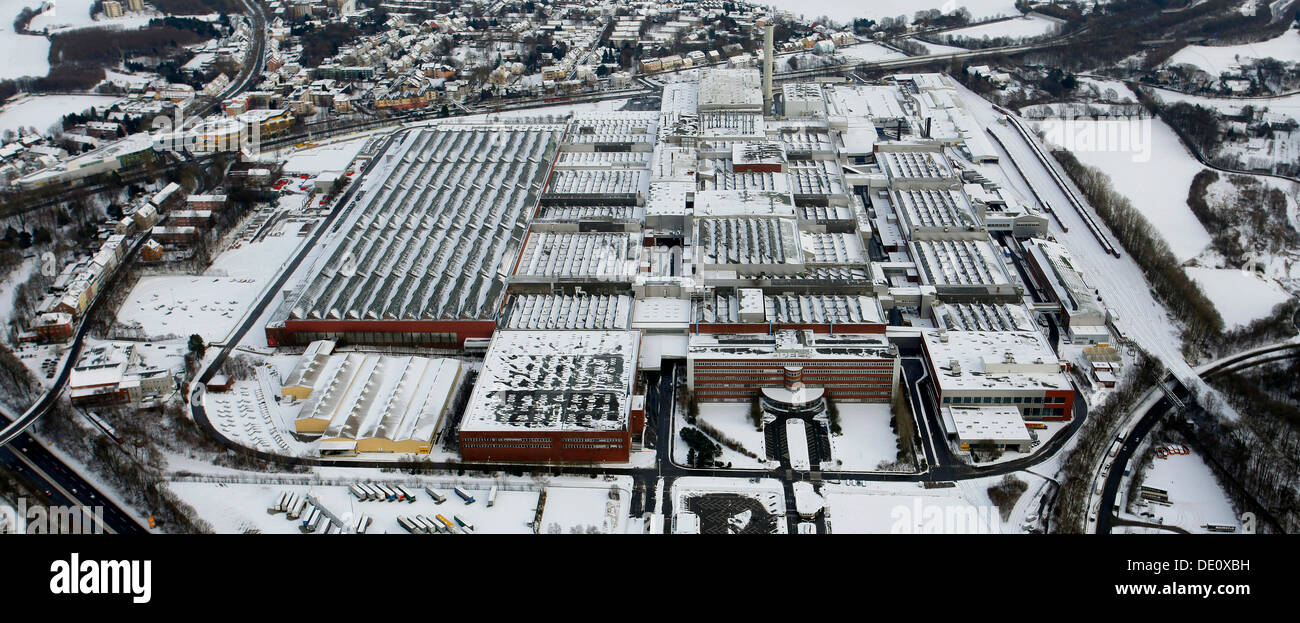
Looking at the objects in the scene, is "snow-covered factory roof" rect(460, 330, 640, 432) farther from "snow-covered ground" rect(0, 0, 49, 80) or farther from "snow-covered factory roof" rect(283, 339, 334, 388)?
"snow-covered ground" rect(0, 0, 49, 80)

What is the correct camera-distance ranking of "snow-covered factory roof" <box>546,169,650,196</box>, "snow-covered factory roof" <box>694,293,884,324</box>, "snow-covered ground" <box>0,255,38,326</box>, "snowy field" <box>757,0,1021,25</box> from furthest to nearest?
"snowy field" <box>757,0,1021,25</box>
"snow-covered factory roof" <box>546,169,650,196</box>
"snow-covered ground" <box>0,255,38,326</box>
"snow-covered factory roof" <box>694,293,884,324</box>

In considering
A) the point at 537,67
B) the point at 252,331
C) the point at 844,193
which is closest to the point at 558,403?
the point at 252,331

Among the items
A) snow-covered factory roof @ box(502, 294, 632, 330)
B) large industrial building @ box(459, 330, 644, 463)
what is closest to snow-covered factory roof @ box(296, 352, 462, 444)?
large industrial building @ box(459, 330, 644, 463)

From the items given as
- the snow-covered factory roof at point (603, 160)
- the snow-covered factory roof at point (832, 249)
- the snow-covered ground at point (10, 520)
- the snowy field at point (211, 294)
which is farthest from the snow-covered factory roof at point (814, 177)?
the snow-covered ground at point (10, 520)

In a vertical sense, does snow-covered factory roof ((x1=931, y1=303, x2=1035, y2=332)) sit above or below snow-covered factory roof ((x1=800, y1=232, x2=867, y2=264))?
below

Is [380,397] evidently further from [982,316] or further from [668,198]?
[982,316]

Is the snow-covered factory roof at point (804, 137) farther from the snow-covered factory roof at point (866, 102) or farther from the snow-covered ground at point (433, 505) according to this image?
the snow-covered ground at point (433, 505)

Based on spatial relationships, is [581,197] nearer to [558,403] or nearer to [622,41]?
[558,403]
